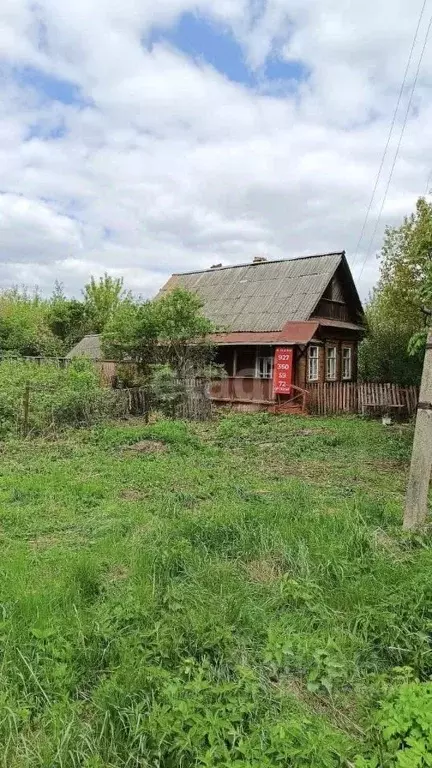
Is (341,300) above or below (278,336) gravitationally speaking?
above

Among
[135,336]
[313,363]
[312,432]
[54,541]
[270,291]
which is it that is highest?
[270,291]

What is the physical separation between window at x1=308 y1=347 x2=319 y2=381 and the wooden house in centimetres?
4

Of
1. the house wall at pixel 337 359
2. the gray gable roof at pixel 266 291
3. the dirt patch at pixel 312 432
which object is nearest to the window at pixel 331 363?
the house wall at pixel 337 359

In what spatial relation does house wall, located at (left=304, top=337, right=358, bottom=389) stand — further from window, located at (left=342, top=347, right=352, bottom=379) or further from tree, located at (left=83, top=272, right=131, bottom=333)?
tree, located at (left=83, top=272, right=131, bottom=333)

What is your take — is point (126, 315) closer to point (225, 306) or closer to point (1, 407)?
point (1, 407)

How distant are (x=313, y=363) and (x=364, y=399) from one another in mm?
2403

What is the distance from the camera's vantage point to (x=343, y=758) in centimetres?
211

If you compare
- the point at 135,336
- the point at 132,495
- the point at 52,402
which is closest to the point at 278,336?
the point at 135,336

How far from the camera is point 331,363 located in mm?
19891

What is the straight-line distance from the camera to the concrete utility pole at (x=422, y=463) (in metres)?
4.45

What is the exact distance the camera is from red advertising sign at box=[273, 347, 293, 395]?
55.8ft

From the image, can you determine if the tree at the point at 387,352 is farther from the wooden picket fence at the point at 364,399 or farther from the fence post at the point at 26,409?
the fence post at the point at 26,409

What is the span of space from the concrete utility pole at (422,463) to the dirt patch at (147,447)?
5.89 meters

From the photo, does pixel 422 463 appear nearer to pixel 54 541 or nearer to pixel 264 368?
pixel 54 541
